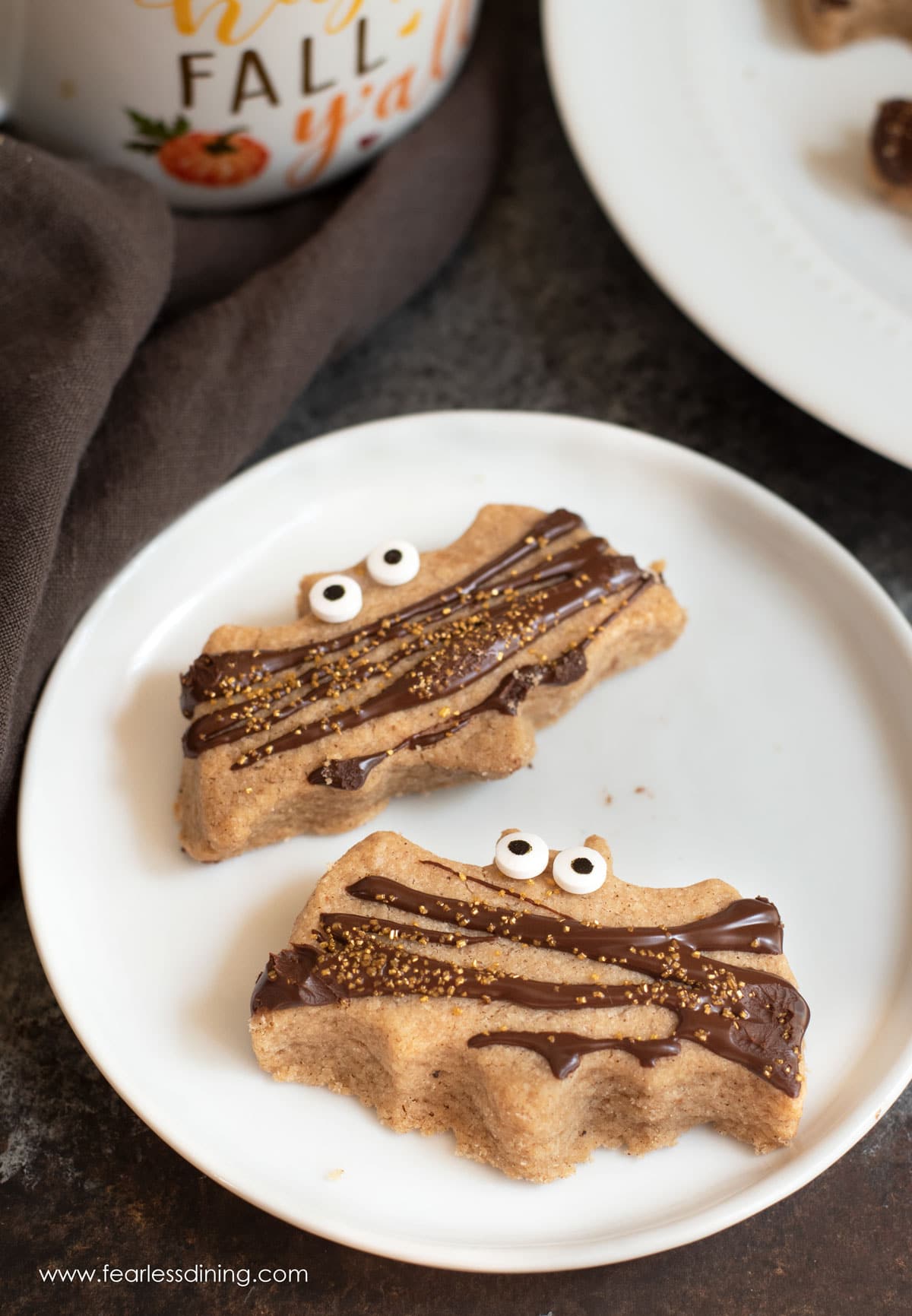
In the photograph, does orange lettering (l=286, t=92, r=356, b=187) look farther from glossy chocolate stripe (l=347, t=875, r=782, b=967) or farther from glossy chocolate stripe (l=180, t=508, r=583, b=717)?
glossy chocolate stripe (l=347, t=875, r=782, b=967)

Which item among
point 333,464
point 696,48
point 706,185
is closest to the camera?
point 333,464

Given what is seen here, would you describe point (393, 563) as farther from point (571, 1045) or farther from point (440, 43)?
point (440, 43)

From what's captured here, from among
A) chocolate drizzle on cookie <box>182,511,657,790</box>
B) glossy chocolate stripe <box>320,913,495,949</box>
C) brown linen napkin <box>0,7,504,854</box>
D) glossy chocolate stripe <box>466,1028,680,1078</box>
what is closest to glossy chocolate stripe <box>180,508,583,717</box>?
chocolate drizzle on cookie <box>182,511,657,790</box>

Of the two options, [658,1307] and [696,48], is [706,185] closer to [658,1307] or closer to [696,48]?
[696,48]

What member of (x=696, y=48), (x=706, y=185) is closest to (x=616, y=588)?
(x=706, y=185)

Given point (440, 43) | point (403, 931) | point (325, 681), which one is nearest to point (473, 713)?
point (325, 681)
